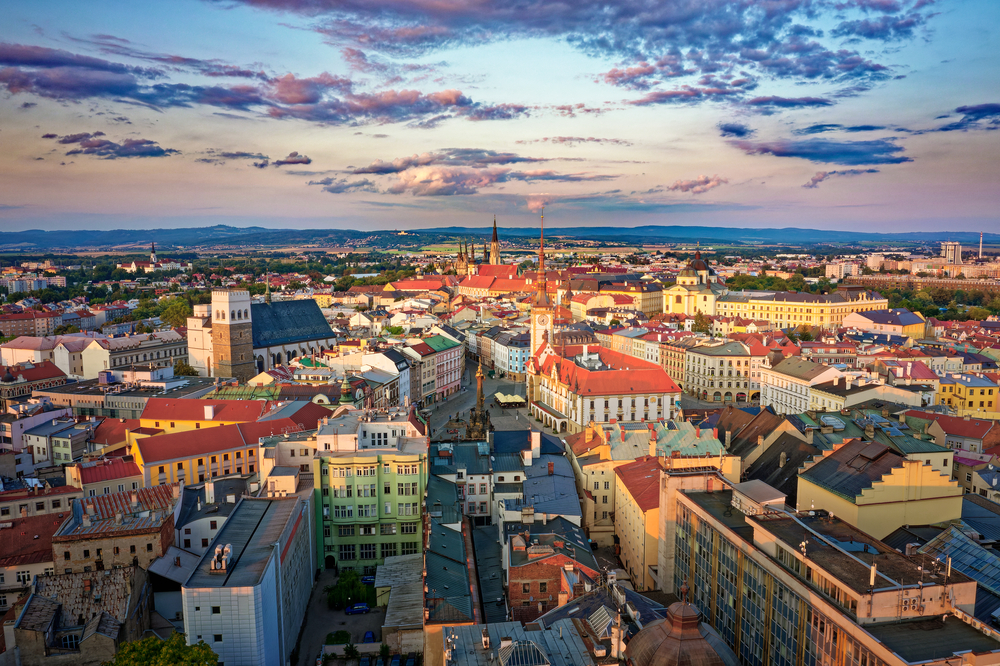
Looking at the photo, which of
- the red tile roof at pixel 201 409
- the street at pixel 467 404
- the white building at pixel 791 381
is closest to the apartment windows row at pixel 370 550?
the red tile roof at pixel 201 409

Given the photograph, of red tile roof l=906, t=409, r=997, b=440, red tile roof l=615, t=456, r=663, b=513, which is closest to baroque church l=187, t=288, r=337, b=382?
red tile roof l=615, t=456, r=663, b=513

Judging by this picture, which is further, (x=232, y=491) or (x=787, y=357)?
(x=787, y=357)

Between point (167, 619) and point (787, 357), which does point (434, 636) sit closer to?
point (167, 619)

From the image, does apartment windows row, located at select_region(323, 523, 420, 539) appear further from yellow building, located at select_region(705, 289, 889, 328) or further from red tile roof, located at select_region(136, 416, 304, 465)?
yellow building, located at select_region(705, 289, 889, 328)

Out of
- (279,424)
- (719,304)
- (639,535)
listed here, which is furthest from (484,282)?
(639,535)

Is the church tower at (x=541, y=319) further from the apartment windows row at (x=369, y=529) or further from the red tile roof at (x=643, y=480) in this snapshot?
the apartment windows row at (x=369, y=529)

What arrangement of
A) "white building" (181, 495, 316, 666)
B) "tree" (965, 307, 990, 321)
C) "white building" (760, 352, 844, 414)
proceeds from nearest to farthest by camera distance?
"white building" (181, 495, 316, 666)
"white building" (760, 352, 844, 414)
"tree" (965, 307, 990, 321)
